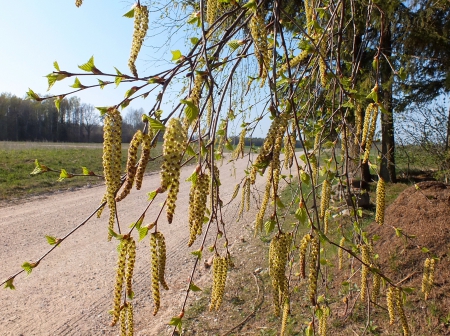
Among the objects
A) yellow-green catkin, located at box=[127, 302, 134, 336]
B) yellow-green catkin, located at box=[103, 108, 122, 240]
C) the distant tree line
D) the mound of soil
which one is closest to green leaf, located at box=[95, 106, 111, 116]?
yellow-green catkin, located at box=[103, 108, 122, 240]

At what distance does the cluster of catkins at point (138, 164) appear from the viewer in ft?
3.05

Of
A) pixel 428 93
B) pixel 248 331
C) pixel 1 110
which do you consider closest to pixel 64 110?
pixel 1 110

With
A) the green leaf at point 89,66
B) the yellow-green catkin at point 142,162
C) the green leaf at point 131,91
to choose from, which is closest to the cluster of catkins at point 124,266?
the yellow-green catkin at point 142,162

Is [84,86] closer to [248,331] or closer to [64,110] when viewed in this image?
[248,331]

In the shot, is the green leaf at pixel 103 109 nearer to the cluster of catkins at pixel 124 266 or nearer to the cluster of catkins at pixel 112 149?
the cluster of catkins at pixel 112 149

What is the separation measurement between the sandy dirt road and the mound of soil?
1.94m

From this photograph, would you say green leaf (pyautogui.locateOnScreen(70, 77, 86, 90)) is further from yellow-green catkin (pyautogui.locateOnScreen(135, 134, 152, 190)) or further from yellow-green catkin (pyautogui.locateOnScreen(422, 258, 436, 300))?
yellow-green catkin (pyautogui.locateOnScreen(422, 258, 436, 300))

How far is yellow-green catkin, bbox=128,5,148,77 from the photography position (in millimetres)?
1229

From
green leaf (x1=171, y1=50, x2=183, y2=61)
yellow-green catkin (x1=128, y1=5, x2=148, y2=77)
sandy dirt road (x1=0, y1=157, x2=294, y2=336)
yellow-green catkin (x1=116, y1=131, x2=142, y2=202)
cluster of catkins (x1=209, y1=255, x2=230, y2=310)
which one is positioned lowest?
sandy dirt road (x1=0, y1=157, x2=294, y2=336)

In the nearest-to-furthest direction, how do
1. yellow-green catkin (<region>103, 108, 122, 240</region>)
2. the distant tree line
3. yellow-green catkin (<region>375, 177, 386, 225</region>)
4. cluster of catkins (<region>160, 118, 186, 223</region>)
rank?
1. cluster of catkins (<region>160, 118, 186, 223</region>)
2. yellow-green catkin (<region>103, 108, 122, 240</region>)
3. yellow-green catkin (<region>375, 177, 386, 225</region>)
4. the distant tree line

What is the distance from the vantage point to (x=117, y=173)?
1015mm

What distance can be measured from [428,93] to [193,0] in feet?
25.8

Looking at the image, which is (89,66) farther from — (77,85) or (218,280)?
(218,280)

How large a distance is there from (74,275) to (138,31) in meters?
4.67
